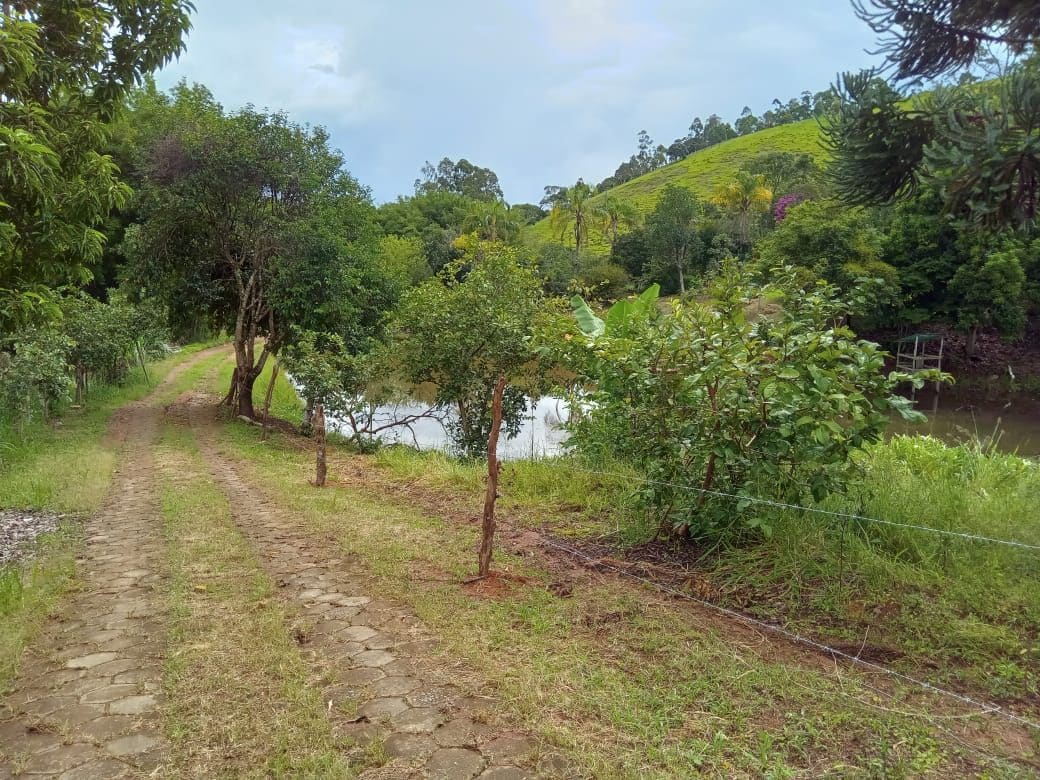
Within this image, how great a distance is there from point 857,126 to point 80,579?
6904mm

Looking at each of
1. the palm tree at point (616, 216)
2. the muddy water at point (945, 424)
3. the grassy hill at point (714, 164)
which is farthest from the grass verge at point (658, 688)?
the grassy hill at point (714, 164)

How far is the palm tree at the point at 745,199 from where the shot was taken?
42.0m

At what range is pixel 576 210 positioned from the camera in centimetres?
4647

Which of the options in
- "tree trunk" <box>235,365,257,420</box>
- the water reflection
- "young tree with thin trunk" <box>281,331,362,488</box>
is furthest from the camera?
"tree trunk" <box>235,365,257,420</box>

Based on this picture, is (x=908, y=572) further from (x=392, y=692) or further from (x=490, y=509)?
(x=392, y=692)

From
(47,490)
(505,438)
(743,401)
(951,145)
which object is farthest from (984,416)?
→ (47,490)

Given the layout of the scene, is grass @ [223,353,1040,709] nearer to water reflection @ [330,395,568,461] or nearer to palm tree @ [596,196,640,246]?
water reflection @ [330,395,568,461]

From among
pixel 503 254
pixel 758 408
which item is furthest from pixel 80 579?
pixel 503 254

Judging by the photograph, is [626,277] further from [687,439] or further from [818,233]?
[687,439]

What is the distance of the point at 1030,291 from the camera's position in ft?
88.8

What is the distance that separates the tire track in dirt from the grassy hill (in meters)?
64.0

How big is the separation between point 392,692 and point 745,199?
146 ft

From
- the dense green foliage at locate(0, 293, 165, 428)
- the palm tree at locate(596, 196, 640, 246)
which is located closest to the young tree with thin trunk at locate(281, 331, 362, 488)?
the dense green foliage at locate(0, 293, 165, 428)

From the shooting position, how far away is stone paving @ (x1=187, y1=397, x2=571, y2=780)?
2.50 metres
